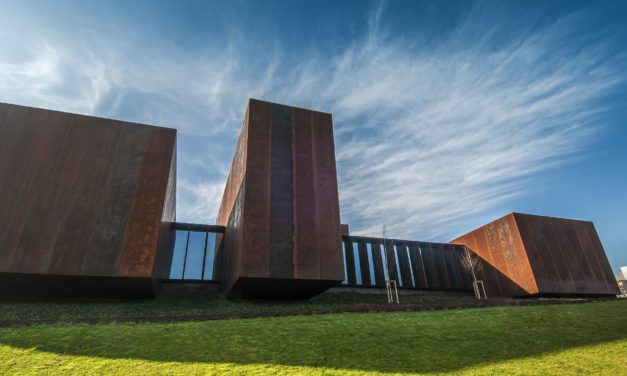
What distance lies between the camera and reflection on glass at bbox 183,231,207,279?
76.9 ft

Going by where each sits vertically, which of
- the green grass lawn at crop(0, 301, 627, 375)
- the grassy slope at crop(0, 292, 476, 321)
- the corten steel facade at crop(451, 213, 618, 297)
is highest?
the corten steel facade at crop(451, 213, 618, 297)

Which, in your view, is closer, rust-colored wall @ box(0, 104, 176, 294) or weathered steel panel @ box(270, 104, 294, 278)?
rust-colored wall @ box(0, 104, 176, 294)

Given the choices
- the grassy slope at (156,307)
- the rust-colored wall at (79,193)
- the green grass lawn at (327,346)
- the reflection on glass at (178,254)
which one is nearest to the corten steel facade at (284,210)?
the grassy slope at (156,307)

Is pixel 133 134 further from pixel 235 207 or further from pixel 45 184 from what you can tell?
pixel 235 207

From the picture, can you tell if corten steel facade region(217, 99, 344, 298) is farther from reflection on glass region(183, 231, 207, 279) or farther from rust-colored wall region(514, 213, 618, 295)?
rust-colored wall region(514, 213, 618, 295)

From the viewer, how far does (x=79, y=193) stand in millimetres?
17656

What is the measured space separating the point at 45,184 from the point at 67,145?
2.36 m

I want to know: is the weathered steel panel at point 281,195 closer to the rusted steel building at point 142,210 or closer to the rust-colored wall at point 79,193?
the rusted steel building at point 142,210

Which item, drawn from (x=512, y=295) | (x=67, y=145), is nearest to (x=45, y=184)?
(x=67, y=145)

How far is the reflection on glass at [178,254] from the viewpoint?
907 inches

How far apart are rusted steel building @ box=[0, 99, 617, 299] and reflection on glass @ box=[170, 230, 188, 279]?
7 cm

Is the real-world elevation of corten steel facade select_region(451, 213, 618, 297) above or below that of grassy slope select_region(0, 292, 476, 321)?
above

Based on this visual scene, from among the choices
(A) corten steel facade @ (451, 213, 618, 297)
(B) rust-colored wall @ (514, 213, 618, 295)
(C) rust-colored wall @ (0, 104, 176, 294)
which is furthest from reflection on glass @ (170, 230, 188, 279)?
(B) rust-colored wall @ (514, 213, 618, 295)

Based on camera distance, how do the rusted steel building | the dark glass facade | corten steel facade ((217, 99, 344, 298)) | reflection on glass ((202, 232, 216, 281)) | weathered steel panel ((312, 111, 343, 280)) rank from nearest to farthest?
the rusted steel building → corten steel facade ((217, 99, 344, 298)) → weathered steel panel ((312, 111, 343, 280)) → the dark glass facade → reflection on glass ((202, 232, 216, 281))
